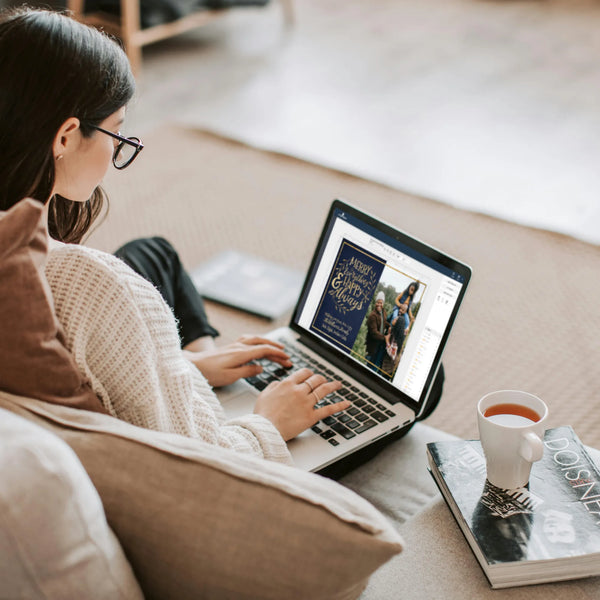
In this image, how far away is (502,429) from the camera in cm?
96

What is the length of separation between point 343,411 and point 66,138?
578 millimetres

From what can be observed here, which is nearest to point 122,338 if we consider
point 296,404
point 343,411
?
point 296,404

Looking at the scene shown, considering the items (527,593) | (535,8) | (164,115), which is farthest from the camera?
(535,8)

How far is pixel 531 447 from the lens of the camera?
0.93 m

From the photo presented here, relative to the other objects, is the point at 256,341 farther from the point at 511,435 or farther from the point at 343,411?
the point at 511,435

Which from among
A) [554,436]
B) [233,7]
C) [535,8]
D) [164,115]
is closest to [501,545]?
[554,436]

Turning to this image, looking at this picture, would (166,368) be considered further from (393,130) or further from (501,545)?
(393,130)

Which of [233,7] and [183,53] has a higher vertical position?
[233,7]

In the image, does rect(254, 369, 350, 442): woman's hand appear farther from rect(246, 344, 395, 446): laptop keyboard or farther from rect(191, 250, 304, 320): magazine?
rect(191, 250, 304, 320): magazine

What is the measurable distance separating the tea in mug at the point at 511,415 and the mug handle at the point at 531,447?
5cm

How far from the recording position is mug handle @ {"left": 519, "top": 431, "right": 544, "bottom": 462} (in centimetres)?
93

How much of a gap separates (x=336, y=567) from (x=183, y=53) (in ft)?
12.0

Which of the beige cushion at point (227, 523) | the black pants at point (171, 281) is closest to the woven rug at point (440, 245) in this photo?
the black pants at point (171, 281)

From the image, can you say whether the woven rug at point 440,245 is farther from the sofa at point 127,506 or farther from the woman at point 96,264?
the sofa at point 127,506
